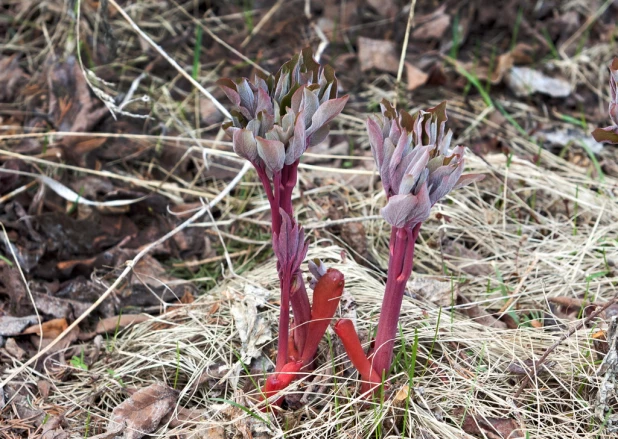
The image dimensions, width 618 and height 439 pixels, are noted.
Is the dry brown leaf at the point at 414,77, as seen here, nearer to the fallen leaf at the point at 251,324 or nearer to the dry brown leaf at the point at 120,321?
the fallen leaf at the point at 251,324

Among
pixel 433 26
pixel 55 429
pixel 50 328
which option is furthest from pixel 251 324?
pixel 433 26

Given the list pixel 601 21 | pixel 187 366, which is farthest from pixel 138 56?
pixel 601 21

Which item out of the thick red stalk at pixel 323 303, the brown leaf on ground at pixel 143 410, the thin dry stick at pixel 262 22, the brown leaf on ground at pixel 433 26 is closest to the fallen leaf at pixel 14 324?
the brown leaf on ground at pixel 143 410

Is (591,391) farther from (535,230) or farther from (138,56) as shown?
(138,56)

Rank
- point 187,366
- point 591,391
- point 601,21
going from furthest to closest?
point 601,21 → point 187,366 → point 591,391

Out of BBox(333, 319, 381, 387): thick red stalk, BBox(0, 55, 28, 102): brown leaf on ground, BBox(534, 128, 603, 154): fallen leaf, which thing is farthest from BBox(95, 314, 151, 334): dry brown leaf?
BBox(534, 128, 603, 154): fallen leaf
